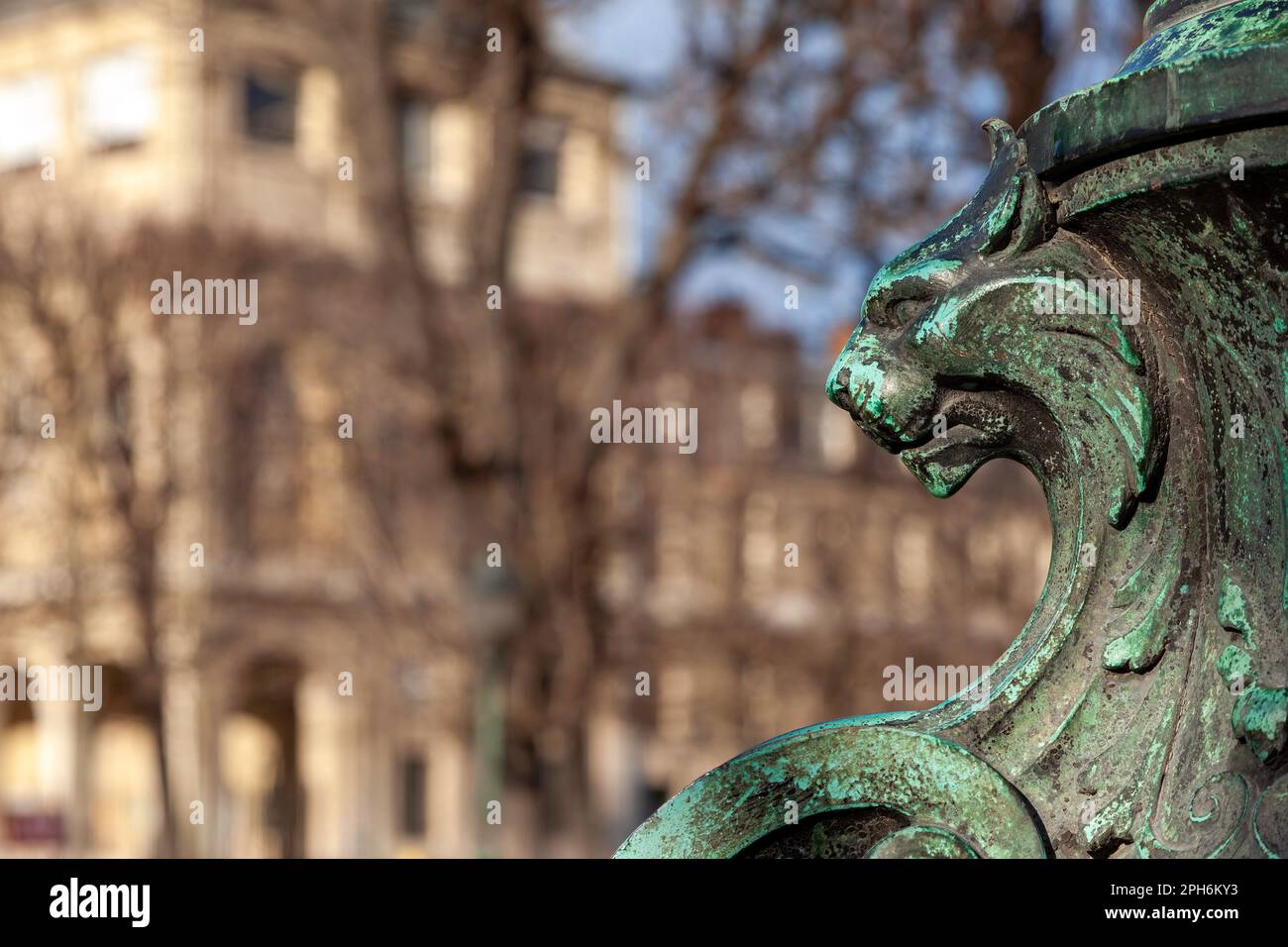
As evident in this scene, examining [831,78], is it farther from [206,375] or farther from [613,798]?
[613,798]

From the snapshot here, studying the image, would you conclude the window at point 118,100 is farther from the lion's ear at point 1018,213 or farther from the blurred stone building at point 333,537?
the lion's ear at point 1018,213

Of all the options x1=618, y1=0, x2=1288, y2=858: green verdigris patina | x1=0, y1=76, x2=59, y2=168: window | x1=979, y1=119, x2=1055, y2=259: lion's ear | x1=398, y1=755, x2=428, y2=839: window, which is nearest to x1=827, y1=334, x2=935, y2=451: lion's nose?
x1=618, y1=0, x2=1288, y2=858: green verdigris patina

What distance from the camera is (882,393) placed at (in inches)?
103

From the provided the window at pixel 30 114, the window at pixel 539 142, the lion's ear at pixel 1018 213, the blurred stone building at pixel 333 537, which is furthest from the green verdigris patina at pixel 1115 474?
the window at pixel 30 114

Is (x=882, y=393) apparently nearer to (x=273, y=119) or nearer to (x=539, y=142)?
(x=539, y=142)

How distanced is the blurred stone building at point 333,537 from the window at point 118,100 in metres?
0.06

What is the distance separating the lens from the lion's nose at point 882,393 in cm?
260

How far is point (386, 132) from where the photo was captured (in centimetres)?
1551

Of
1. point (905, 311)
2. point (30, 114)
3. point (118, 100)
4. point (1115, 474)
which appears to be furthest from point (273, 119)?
point (1115, 474)

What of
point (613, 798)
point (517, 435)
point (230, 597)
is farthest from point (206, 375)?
point (613, 798)

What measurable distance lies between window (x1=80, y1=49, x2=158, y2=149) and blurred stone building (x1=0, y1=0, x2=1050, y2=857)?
0.20 ft

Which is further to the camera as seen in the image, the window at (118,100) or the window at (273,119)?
the window at (273,119)
